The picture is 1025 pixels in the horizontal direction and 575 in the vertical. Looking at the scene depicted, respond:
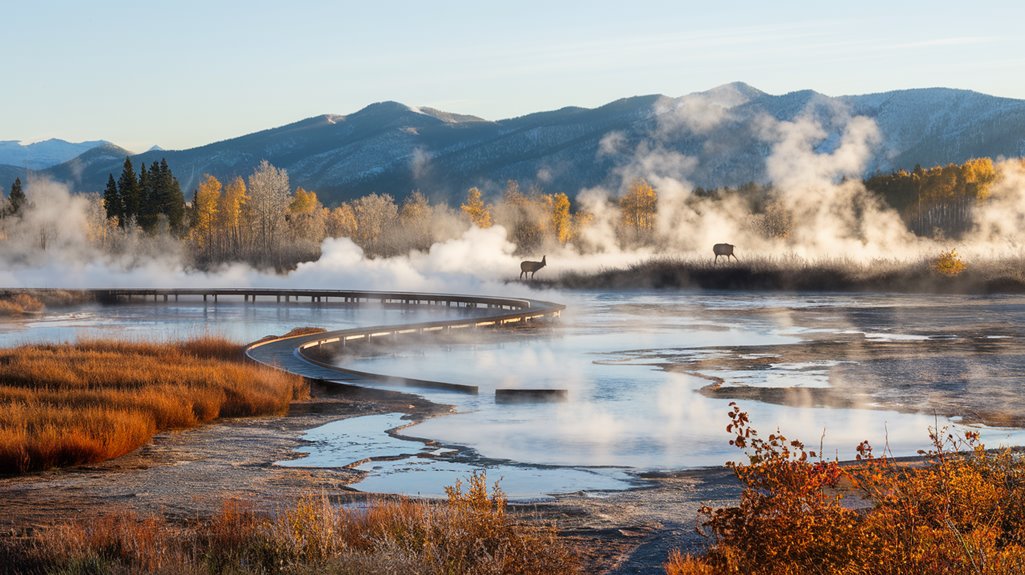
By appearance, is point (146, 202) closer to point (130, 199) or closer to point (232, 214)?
point (130, 199)

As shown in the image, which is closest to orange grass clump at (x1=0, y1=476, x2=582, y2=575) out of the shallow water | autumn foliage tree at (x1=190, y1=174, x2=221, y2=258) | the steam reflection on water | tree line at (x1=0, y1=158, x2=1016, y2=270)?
the shallow water

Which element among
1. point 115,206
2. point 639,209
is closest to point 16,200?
point 115,206

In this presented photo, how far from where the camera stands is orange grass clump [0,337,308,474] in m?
14.3

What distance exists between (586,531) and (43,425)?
846cm

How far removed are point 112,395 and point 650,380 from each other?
10189 millimetres

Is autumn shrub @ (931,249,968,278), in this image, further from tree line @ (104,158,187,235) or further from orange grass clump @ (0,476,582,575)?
tree line @ (104,158,187,235)

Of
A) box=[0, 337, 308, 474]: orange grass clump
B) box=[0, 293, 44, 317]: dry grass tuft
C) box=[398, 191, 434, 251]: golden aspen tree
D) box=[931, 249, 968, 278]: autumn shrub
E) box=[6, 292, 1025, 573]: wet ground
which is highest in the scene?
box=[398, 191, 434, 251]: golden aspen tree

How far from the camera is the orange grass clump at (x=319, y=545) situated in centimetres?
788

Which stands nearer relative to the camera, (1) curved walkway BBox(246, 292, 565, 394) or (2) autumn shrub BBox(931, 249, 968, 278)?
(1) curved walkway BBox(246, 292, 565, 394)

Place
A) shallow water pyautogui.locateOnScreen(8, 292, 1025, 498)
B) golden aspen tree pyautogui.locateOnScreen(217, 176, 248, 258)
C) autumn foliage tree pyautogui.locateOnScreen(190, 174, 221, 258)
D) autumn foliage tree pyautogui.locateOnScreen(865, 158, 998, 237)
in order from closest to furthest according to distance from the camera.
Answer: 1. shallow water pyautogui.locateOnScreen(8, 292, 1025, 498)
2. autumn foliage tree pyautogui.locateOnScreen(865, 158, 998, 237)
3. autumn foliage tree pyautogui.locateOnScreen(190, 174, 221, 258)
4. golden aspen tree pyautogui.locateOnScreen(217, 176, 248, 258)

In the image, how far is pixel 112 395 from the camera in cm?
1805

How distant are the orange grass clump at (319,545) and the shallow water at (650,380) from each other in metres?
2.79

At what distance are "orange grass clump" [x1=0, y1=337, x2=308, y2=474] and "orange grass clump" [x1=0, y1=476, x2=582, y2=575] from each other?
480 centimetres

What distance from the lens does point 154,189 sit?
340ft
